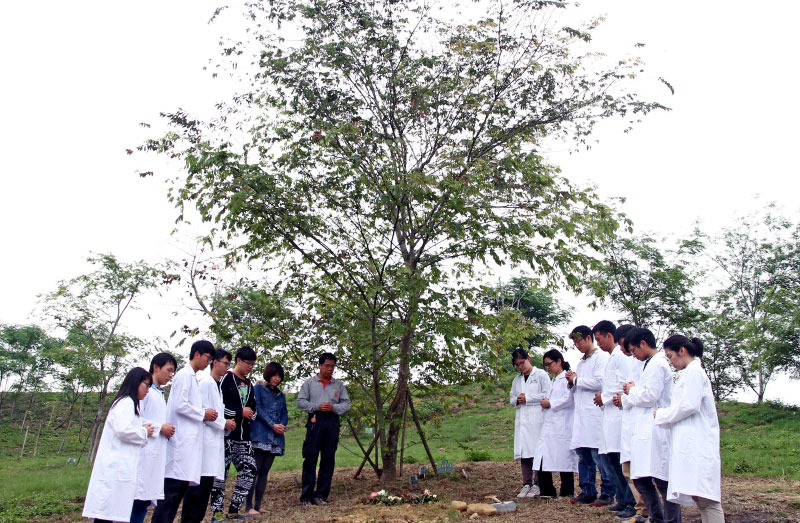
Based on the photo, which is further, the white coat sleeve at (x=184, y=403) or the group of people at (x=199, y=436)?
the white coat sleeve at (x=184, y=403)

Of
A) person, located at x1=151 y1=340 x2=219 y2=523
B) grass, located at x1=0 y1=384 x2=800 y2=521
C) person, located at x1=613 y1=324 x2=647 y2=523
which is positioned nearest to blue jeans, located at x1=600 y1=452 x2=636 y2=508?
person, located at x1=613 y1=324 x2=647 y2=523

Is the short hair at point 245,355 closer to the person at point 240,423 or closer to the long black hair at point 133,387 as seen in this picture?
the person at point 240,423

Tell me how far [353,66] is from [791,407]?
1748 cm

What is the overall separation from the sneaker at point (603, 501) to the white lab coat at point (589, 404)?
0.58 metres

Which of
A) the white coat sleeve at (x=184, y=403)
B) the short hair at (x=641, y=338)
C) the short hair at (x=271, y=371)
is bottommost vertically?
the white coat sleeve at (x=184, y=403)

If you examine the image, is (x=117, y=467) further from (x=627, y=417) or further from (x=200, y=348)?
(x=627, y=417)

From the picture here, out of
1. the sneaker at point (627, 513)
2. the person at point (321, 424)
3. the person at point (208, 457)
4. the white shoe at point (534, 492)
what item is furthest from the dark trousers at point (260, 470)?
the sneaker at point (627, 513)

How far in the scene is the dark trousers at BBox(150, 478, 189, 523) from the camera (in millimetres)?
5949

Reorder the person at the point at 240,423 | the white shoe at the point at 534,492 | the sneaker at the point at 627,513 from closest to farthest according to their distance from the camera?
the sneaker at the point at 627,513 < the person at the point at 240,423 < the white shoe at the point at 534,492

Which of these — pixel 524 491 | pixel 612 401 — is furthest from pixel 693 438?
pixel 524 491

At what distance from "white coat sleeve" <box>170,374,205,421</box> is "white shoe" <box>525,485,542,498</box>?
14.5ft

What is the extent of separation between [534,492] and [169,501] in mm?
4610

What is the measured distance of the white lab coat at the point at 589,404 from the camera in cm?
739

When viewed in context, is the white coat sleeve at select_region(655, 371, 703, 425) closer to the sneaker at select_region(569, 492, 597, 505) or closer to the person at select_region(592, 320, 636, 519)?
the person at select_region(592, 320, 636, 519)
